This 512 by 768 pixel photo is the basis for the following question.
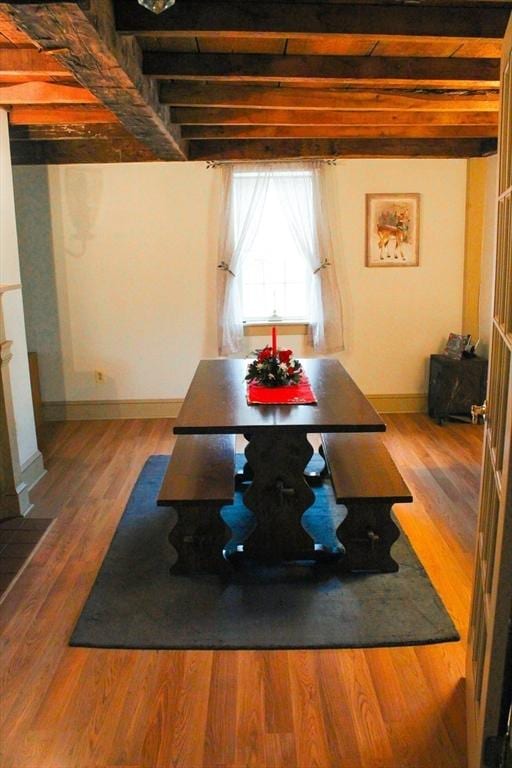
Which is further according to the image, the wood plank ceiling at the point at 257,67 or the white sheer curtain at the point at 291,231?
the white sheer curtain at the point at 291,231

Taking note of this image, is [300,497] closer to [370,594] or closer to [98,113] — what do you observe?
[370,594]

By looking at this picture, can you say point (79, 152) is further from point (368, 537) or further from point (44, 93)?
point (368, 537)

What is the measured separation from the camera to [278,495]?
9.91 feet

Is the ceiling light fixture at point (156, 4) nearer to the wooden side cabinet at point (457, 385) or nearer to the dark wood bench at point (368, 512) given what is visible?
the dark wood bench at point (368, 512)

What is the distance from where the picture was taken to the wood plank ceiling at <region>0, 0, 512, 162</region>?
2232 mm

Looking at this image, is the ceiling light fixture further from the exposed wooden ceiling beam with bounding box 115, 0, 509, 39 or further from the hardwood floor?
the hardwood floor

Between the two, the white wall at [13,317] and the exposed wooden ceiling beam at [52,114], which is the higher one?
the exposed wooden ceiling beam at [52,114]

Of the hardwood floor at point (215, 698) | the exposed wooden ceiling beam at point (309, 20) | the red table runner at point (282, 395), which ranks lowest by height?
the hardwood floor at point (215, 698)

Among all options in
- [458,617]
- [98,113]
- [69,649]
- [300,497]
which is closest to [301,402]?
[300,497]

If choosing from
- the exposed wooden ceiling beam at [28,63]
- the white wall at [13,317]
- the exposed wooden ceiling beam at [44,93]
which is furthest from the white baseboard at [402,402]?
the exposed wooden ceiling beam at [28,63]

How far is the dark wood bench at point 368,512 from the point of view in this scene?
289cm

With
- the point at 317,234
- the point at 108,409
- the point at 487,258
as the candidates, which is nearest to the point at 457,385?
the point at 487,258

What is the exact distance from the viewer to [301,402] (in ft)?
10.5

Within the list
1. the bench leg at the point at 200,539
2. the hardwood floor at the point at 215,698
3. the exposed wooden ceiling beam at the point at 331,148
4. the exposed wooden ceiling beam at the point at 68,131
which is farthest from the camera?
the exposed wooden ceiling beam at the point at 331,148
